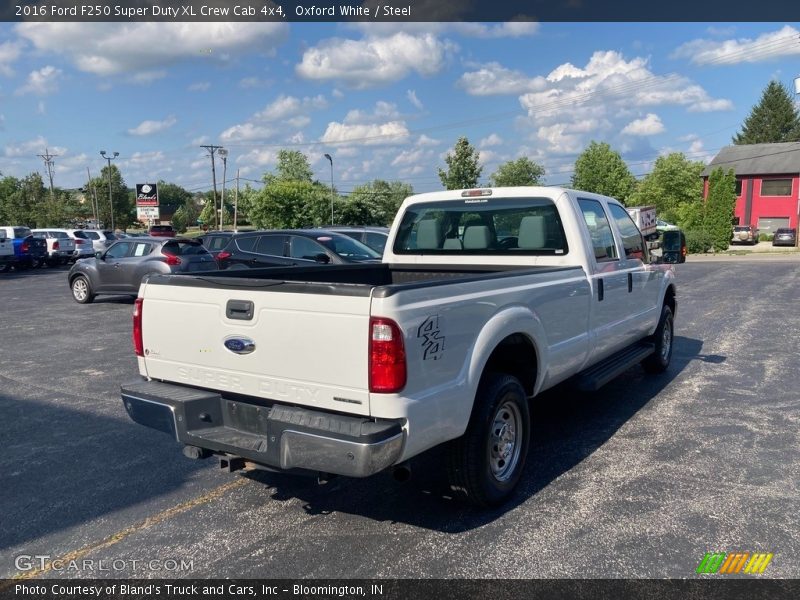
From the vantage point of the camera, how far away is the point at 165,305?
152 inches

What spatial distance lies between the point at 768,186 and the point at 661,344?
59.0m

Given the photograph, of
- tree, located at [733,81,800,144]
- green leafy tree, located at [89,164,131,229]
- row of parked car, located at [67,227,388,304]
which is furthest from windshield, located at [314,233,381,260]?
tree, located at [733,81,800,144]

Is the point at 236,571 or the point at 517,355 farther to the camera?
the point at 517,355

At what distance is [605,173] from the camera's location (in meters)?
80.5

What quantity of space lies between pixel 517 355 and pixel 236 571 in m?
2.21

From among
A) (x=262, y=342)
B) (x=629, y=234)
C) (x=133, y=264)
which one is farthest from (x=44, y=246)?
(x=262, y=342)

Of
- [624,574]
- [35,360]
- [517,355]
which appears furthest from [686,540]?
[35,360]

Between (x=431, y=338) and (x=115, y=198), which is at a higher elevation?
(x=115, y=198)

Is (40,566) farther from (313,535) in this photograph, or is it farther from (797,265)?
(797,265)

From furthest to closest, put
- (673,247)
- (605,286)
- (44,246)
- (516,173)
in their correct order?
(516,173)
(44,246)
(673,247)
(605,286)

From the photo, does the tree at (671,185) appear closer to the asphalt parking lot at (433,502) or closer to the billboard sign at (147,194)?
the billboard sign at (147,194)

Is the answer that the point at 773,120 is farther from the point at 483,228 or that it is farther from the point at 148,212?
the point at 483,228

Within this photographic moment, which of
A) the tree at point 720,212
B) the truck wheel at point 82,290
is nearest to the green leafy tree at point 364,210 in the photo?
the tree at point 720,212

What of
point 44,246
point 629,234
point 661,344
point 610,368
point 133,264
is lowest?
point 661,344
